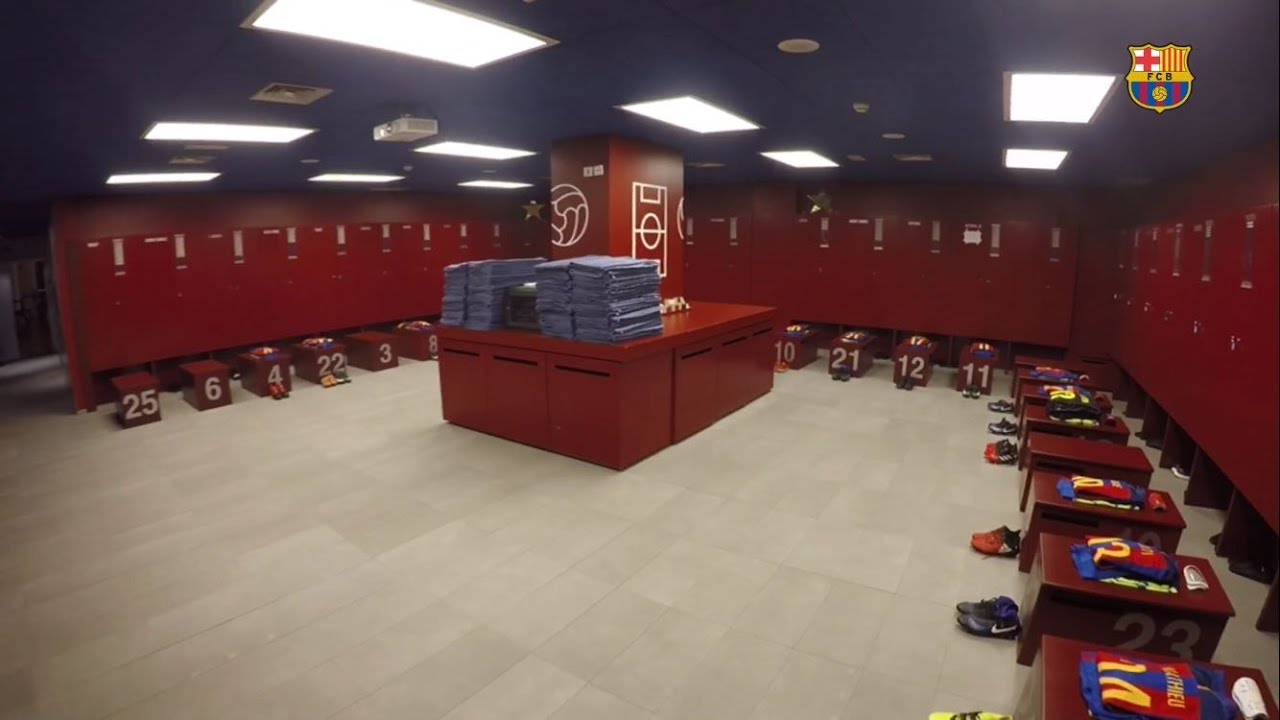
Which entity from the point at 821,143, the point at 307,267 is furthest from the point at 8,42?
the point at 307,267

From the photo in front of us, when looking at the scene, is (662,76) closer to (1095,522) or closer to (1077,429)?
(1095,522)

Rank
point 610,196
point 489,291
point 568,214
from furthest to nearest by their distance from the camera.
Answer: point 568,214, point 610,196, point 489,291

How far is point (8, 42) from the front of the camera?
2328 mm

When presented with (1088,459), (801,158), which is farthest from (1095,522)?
(801,158)

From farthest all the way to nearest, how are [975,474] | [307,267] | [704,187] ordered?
[704,187]
[307,267]
[975,474]

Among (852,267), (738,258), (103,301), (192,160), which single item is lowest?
(103,301)

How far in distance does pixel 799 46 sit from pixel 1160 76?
55.5 inches

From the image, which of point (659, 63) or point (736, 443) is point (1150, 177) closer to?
point (736, 443)

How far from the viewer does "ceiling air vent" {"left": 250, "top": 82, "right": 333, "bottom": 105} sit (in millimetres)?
3592

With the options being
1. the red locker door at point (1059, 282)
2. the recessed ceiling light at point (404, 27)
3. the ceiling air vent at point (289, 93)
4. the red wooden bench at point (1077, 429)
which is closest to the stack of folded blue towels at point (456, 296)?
the ceiling air vent at point (289, 93)

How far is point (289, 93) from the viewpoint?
3.72m

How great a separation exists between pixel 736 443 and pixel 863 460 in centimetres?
Answer: 105

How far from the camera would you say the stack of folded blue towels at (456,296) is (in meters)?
5.93

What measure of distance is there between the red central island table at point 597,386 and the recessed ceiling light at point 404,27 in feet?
7.85
